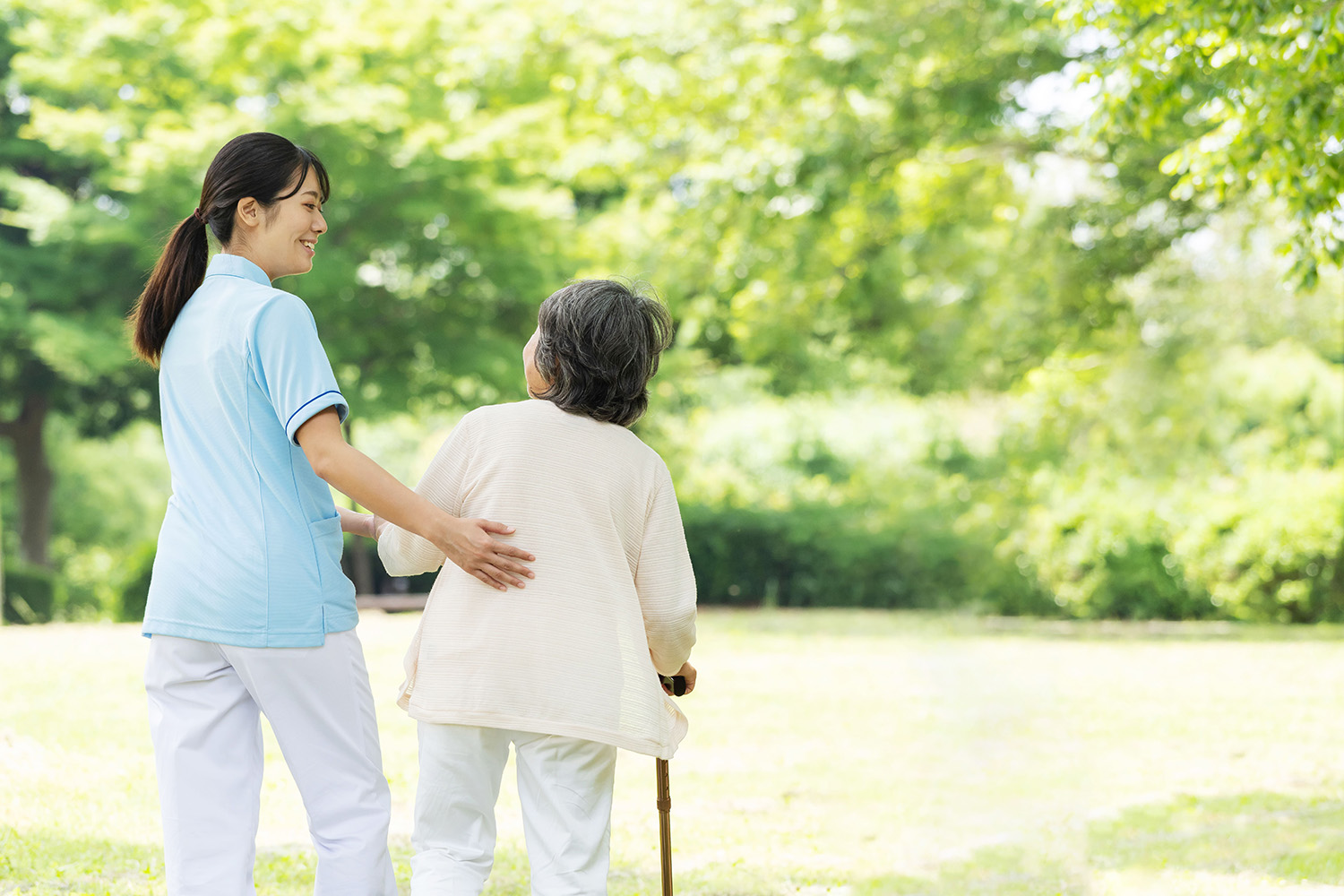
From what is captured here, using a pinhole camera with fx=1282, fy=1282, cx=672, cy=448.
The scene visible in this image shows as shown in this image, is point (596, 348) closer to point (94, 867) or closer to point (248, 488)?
point (248, 488)

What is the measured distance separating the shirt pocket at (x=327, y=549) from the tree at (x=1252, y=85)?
3.71 metres

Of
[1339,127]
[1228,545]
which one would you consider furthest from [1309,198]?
[1228,545]

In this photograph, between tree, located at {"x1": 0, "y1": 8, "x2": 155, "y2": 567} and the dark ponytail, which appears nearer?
the dark ponytail

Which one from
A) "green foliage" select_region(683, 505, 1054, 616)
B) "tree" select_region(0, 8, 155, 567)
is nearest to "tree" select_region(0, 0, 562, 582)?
"tree" select_region(0, 8, 155, 567)

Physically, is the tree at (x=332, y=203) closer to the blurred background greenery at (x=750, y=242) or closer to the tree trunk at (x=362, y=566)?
the blurred background greenery at (x=750, y=242)

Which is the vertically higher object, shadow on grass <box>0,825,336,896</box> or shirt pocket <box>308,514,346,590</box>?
shirt pocket <box>308,514,346,590</box>

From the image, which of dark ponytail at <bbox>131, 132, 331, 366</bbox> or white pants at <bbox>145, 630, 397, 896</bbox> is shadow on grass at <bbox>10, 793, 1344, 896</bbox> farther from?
dark ponytail at <bbox>131, 132, 331, 366</bbox>

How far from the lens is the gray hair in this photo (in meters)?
2.63

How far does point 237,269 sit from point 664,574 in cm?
108

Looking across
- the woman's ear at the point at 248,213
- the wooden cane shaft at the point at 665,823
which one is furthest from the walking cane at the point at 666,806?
the woman's ear at the point at 248,213

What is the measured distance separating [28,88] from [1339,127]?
59.1 ft

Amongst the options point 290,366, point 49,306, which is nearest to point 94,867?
point 290,366

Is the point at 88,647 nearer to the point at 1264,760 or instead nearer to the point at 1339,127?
the point at 1264,760

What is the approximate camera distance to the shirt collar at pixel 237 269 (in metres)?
2.63
